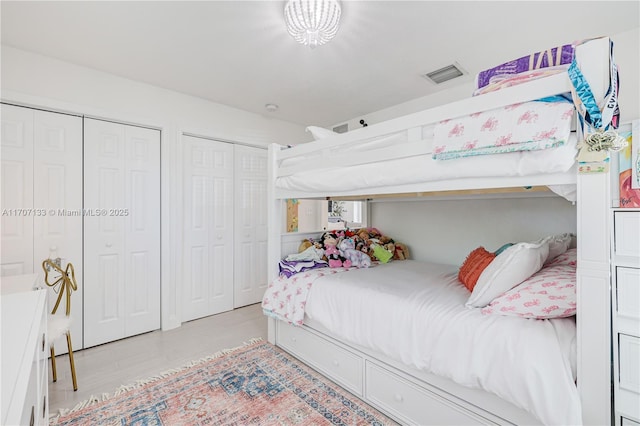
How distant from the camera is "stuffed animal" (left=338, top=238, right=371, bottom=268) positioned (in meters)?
2.57

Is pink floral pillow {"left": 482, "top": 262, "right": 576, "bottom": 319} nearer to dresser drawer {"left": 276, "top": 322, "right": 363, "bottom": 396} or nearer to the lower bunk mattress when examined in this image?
the lower bunk mattress

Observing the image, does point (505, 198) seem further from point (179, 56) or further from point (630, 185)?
point (179, 56)

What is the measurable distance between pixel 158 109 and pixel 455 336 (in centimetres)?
308

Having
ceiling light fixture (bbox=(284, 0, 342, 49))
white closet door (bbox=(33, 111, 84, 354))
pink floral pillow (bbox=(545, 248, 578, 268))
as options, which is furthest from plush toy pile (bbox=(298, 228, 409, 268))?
white closet door (bbox=(33, 111, 84, 354))

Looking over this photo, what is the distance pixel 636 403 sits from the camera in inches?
37.9

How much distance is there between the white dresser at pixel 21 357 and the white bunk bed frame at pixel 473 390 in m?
1.46

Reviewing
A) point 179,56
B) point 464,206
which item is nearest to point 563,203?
point 464,206

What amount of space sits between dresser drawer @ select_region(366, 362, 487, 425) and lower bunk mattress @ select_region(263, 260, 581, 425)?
6.4 inches

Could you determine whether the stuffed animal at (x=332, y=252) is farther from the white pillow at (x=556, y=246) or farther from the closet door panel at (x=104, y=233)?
the closet door panel at (x=104, y=233)

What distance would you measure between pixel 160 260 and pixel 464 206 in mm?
3029

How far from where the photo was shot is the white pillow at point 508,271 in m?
1.37

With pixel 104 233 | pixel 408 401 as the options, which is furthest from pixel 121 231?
pixel 408 401

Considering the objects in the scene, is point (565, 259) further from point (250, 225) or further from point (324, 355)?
point (250, 225)

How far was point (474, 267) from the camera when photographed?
187 centimetres
